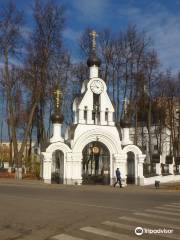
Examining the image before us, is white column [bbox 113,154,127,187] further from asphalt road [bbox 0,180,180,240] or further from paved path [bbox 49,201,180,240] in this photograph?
paved path [bbox 49,201,180,240]

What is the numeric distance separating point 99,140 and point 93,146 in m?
2.06

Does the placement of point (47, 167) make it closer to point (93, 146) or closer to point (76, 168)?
point (76, 168)

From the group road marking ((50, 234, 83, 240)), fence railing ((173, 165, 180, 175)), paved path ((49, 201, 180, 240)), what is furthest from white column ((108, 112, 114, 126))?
road marking ((50, 234, 83, 240))

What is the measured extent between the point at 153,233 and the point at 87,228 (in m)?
1.67

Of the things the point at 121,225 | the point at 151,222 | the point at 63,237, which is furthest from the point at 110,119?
the point at 63,237

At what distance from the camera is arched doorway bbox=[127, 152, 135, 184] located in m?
32.8

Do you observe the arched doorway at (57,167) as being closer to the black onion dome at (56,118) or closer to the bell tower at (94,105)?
the black onion dome at (56,118)

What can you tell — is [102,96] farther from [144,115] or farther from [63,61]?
[144,115]

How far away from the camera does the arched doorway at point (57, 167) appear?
30.8 metres

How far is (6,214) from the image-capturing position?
1219cm

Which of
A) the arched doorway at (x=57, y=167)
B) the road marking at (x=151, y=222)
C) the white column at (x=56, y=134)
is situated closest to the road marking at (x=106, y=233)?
the road marking at (x=151, y=222)

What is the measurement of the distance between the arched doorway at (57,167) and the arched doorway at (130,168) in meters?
5.90

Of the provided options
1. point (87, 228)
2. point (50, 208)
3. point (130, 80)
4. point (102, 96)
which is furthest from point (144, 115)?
point (87, 228)

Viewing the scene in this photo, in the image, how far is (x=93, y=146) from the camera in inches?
1289
